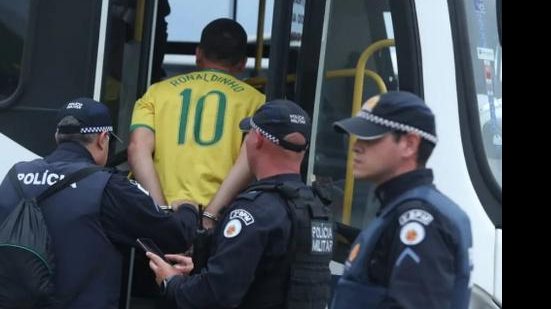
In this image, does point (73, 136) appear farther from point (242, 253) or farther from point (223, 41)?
point (242, 253)

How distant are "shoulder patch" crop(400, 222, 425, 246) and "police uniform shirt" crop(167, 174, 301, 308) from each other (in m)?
0.82

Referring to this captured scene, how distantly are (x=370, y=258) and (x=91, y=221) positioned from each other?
134 cm

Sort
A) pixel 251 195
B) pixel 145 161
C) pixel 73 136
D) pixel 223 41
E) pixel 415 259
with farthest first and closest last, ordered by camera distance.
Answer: pixel 223 41 < pixel 145 161 < pixel 73 136 < pixel 251 195 < pixel 415 259

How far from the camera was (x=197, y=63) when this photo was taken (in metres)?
4.12

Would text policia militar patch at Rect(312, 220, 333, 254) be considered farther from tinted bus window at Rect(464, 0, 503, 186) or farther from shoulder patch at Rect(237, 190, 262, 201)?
tinted bus window at Rect(464, 0, 503, 186)

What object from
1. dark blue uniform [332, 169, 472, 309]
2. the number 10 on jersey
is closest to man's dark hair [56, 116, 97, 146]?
the number 10 on jersey

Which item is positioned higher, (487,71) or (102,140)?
(487,71)

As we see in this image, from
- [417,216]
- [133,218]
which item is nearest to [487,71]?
[133,218]

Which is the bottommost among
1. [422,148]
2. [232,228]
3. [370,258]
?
[232,228]

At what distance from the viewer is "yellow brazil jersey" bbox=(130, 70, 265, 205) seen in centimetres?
385

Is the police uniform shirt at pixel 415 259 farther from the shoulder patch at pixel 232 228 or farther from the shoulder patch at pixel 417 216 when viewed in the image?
the shoulder patch at pixel 232 228

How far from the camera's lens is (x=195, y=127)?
3900 mm

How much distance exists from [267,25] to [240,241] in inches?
67.8
